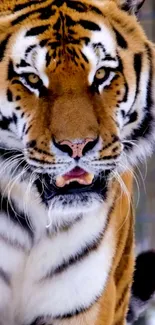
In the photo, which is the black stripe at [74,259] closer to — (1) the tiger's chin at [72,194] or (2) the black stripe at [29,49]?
(1) the tiger's chin at [72,194]

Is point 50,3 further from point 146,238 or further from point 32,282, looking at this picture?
point 146,238

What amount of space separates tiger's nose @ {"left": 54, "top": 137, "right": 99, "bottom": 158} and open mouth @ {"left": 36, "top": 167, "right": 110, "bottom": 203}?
0.13ft

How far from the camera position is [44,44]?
1742 millimetres

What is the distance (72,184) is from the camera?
1.74m

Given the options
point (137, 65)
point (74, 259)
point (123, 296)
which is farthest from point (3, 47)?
point (123, 296)

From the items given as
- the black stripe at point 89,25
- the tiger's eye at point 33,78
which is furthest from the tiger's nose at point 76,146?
the black stripe at point 89,25

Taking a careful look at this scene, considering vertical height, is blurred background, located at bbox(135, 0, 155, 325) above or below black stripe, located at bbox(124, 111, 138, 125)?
below

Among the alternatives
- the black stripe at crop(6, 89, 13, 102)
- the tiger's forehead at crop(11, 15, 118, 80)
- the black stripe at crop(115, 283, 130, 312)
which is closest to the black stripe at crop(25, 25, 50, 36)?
the tiger's forehead at crop(11, 15, 118, 80)

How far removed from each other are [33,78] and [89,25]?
15cm

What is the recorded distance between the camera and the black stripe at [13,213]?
1854mm

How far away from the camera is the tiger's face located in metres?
1.68

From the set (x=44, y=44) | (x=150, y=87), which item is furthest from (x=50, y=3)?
(x=150, y=87)

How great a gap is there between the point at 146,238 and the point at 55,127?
1604 millimetres

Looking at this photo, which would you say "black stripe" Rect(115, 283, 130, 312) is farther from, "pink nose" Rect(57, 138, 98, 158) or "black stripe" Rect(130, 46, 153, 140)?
"pink nose" Rect(57, 138, 98, 158)
